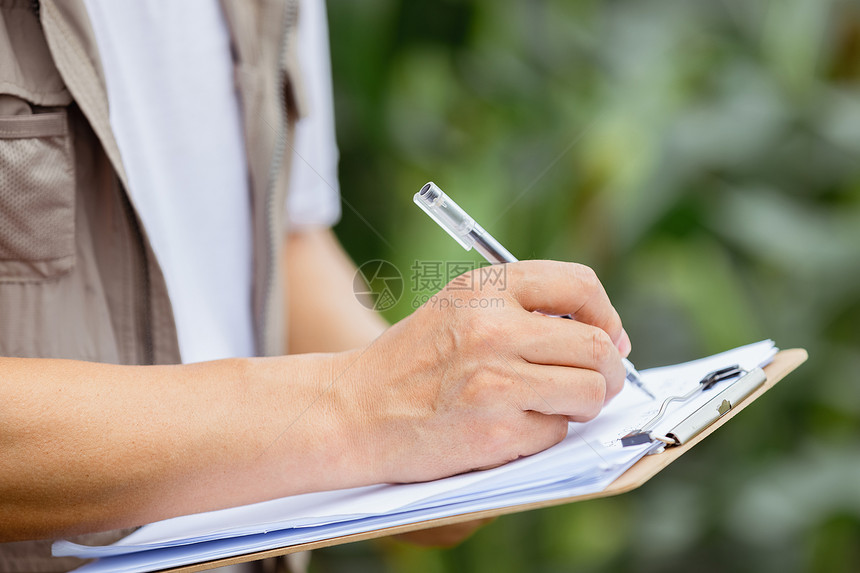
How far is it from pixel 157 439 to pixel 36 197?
17 centimetres

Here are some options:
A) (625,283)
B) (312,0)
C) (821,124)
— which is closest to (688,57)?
(821,124)

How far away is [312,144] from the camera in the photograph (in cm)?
70

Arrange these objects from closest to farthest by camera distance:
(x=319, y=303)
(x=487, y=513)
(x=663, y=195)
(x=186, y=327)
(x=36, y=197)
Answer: (x=487, y=513)
(x=36, y=197)
(x=186, y=327)
(x=319, y=303)
(x=663, y=195)

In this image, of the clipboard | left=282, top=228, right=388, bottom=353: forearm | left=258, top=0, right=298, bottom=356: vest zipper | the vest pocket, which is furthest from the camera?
left=282, top=228, right=388, bottom=353: forearm

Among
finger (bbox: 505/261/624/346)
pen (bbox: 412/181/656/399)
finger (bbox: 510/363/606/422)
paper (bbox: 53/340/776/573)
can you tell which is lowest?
paper (bbox: 53/340/776/573)

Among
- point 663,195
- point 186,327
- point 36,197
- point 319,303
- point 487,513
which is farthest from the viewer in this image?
point 663,195

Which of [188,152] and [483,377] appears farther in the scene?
[188,152]

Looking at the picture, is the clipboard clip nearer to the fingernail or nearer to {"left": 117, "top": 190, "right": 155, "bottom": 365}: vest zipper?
the fingernail

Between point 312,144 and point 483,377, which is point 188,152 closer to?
point 312,144

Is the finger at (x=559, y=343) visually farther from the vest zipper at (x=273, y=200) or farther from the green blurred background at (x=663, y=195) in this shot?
the green blurred background at (x=663, y=195)

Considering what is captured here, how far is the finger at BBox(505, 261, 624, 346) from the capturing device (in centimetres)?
36

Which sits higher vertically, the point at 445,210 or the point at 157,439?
the point at 445,210

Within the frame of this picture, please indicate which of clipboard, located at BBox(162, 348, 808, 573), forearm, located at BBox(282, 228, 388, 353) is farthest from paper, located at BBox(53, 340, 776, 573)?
forearm, located at BBox(282, 228, 388, 353)
